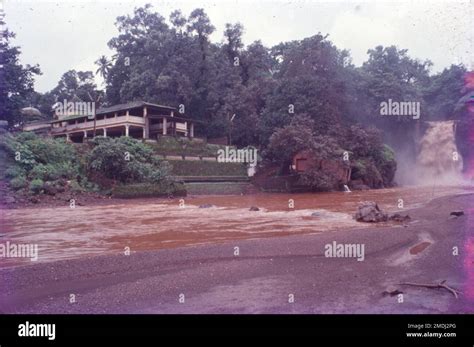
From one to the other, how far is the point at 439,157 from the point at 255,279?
4211 cm

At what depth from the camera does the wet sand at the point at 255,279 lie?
576 cm

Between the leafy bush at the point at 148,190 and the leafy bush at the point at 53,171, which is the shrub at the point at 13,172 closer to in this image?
the leafy bush at the point at 53,171

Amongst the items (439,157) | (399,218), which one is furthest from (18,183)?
(439,157)

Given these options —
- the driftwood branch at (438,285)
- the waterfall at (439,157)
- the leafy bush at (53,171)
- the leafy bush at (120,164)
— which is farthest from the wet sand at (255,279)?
the waterfall at (439,157)

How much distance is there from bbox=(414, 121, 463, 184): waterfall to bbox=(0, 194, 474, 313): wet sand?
34947 millimetres

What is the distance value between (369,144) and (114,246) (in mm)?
30947

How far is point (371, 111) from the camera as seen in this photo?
45.9 m

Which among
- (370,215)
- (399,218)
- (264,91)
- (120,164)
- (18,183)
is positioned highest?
(264,91)

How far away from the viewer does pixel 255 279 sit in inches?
286

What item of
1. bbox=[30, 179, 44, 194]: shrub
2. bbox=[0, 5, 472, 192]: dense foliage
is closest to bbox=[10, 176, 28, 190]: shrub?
bbox=[30, 179, 44, 194]: shrub

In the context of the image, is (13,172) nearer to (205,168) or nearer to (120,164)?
(120,164)

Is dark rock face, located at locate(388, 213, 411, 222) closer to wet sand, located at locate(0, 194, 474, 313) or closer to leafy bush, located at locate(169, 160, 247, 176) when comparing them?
wet sand, located at locate(0, 194, 474, 313)
